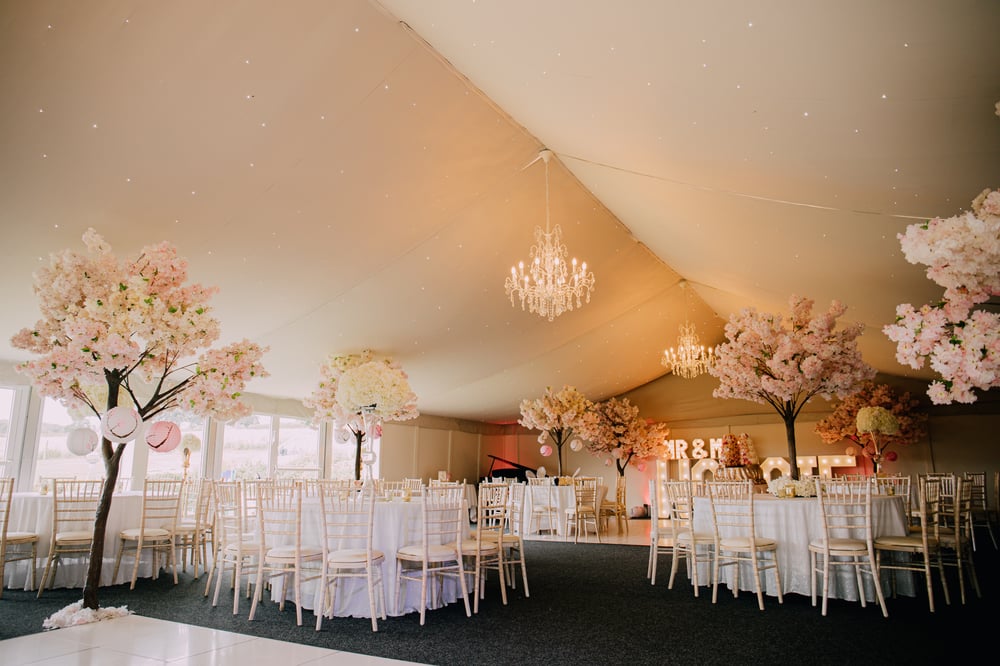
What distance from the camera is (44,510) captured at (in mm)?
6574

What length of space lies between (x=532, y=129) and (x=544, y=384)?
377 inches

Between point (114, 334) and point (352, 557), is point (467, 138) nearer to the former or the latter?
point (114, 334)

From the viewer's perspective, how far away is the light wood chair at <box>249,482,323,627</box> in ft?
16.5

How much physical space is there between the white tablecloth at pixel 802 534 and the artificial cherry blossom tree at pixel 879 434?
332 inches

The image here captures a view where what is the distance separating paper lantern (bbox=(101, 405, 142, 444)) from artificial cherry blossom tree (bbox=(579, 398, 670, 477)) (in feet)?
41.3

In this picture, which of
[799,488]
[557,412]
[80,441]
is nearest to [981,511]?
[799,488]

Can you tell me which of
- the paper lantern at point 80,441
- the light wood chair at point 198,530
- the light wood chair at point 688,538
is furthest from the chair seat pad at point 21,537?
the light wood chair at point 688,538

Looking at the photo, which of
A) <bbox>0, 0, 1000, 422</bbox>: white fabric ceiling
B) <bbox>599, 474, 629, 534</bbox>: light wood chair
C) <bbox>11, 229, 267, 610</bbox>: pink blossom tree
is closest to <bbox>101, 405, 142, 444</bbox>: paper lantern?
<bbox>11, 229, 267, 610</bbox>: pink blossom tree

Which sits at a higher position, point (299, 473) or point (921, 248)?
point (921, 248)

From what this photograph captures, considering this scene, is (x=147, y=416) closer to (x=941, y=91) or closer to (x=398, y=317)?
(x=398, y=317)

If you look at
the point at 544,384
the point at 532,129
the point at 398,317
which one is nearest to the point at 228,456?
the point at 398,317

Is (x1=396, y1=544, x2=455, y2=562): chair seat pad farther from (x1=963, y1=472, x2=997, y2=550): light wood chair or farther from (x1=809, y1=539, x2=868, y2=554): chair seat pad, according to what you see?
(x1=963, y1=472, x2=997, y2=550): light wood chair

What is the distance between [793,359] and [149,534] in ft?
24.8

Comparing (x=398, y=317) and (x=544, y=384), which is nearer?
(x=398, y=317)
